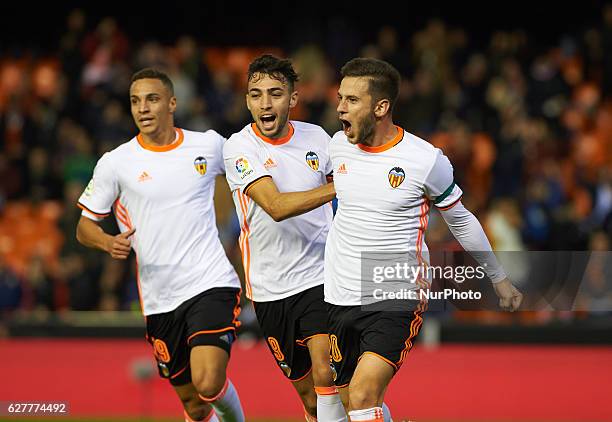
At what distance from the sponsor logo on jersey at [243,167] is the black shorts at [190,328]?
2.88 ft

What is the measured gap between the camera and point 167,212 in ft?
25.4

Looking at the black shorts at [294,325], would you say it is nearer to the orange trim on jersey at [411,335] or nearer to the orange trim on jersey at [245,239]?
the orange trim on jersey at [245,239]

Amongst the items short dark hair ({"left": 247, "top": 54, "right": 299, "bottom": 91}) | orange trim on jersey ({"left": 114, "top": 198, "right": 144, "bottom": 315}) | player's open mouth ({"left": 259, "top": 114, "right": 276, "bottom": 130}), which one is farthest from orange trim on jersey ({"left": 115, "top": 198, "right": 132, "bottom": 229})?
short dark hair ({"left": 247, "top": 54, "right": 299, "bottom": 91})

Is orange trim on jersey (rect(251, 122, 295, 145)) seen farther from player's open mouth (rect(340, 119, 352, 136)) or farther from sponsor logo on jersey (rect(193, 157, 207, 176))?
player's open mouth (rect(340, 119, 352, 136))

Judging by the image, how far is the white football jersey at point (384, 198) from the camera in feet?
21.7

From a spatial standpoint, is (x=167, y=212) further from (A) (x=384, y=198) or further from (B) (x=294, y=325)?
(A) (x=384, y=198)

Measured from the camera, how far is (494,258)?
691 cm

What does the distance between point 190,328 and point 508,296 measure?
85.1 inches

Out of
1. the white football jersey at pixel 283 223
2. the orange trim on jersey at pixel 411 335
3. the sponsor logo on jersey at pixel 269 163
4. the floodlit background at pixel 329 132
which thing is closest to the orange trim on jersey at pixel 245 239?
the white football jersey at pixel 283 223

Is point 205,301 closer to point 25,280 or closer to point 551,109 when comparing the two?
point 25,280

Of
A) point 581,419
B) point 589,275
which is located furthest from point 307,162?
point 581,419

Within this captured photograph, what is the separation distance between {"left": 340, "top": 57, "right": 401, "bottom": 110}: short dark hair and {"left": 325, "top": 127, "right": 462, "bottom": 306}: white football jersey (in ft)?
0.89

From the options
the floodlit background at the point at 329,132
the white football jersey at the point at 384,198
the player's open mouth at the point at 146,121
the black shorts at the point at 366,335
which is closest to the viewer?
the black shorts at the point at 366,335

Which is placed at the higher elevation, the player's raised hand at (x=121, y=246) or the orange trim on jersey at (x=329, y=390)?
the player's raised hand at (x=121, y=246)
